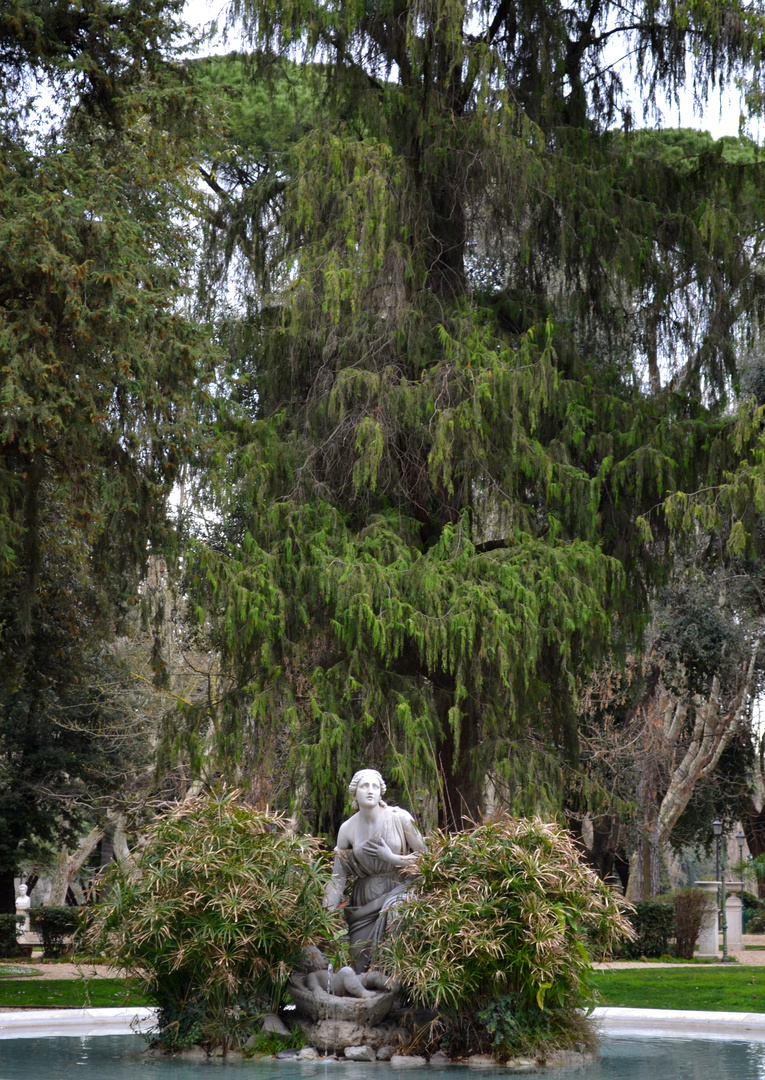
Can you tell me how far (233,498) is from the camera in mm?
12953

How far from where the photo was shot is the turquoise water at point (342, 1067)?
6859 mm

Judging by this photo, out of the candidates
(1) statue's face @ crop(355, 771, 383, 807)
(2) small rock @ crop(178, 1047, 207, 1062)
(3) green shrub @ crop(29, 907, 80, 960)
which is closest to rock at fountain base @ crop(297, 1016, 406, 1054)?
(2) small rock @ crop(178, 1047, 207, 1062)

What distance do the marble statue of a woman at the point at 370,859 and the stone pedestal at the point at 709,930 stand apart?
1458 cm

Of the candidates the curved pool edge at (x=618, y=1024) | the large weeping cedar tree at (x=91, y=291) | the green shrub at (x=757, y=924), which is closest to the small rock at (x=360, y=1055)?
the curved pool edge at (x=618, y=1024)

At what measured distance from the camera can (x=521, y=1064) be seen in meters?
7.25

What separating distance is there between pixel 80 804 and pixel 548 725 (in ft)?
33.9

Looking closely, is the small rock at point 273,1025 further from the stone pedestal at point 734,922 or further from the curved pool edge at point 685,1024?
the stone pedestal at point 734,922

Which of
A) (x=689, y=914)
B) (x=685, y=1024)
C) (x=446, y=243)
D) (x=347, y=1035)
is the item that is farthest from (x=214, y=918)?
(x=689, y=914)

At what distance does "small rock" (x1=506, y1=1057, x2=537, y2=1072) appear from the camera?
23.6 ft

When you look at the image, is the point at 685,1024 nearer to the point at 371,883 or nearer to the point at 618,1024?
the point at 618,1024

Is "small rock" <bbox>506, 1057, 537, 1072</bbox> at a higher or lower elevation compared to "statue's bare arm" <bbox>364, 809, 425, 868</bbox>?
lower

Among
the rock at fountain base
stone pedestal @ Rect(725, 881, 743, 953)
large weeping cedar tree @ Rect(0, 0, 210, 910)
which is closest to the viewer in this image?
the rock at fountain base

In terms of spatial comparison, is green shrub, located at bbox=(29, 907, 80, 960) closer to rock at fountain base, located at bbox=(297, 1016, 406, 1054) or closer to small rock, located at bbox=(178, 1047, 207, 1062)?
small rock, located at bbox=(178, 1047, 207, 1062)

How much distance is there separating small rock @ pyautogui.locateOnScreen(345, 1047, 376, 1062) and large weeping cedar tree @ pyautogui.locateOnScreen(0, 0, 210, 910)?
198 inches
